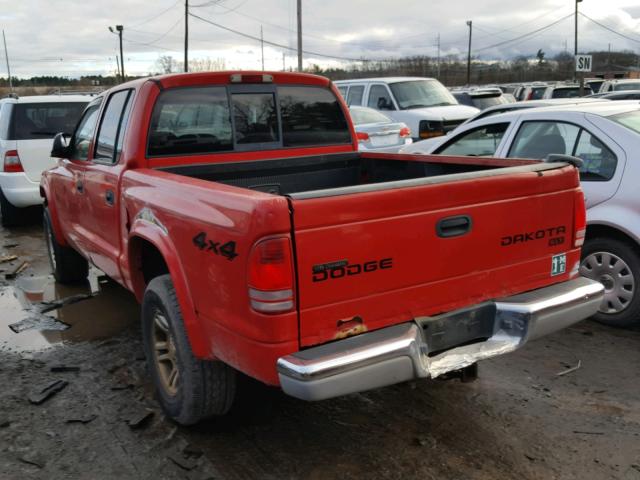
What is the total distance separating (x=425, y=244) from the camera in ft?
9.36

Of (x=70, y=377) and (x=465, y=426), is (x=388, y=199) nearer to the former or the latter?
(x=465, y=426)

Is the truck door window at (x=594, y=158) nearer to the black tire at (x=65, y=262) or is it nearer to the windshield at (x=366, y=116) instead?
the black tire at (x=65, y=262)

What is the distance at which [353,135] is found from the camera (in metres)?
5.03

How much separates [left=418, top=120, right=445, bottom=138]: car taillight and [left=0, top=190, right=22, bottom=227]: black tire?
8.02 metres

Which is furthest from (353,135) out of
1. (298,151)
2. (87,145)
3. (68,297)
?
(68,297)

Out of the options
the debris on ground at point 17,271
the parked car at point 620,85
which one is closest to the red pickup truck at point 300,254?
the debris on ground at point 17,271

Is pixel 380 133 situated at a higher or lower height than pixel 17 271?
higher

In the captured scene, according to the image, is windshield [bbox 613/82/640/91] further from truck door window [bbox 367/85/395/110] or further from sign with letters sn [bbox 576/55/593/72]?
truck door window [bbox 367/85/395/110]

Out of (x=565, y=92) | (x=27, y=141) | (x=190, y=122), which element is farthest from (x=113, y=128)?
(x=565, y=92)

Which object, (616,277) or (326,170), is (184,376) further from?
(616,277)

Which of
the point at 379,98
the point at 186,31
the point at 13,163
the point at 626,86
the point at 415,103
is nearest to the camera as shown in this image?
the point at 13,163

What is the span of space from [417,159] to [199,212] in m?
2.06

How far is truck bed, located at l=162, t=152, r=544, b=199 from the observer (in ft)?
13.8

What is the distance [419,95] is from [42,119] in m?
8.40
